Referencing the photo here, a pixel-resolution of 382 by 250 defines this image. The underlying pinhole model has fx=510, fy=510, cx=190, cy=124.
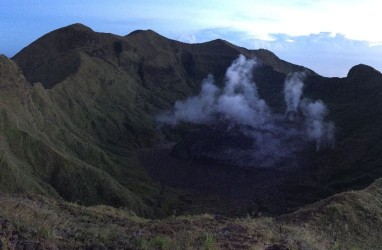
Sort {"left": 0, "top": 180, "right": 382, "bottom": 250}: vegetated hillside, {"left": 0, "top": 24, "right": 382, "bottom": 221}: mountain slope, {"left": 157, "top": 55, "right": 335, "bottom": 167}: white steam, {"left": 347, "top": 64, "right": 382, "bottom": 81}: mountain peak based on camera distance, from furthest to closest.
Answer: {"left": 347, "top": 64, "right": 382, "bottom": 81}: mountain peak, {"left": 157, "top": 55, "right": 335, "bottom": 167}: white steam, {"left": 0, "top": 24, "right": 382, "bottom": 221}: mountain slope, {"left": 0, "top": 180, "right": 382, "bottom": 250}: vegetated hillside

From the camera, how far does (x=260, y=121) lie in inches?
5517

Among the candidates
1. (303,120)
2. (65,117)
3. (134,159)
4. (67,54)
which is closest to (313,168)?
(303,120)

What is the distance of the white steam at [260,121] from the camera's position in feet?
382

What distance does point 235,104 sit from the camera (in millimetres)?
159750

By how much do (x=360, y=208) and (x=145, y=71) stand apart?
169m

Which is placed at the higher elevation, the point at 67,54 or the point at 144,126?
the point at 67,54

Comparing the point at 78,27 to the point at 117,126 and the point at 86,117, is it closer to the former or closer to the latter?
the point at 117,126

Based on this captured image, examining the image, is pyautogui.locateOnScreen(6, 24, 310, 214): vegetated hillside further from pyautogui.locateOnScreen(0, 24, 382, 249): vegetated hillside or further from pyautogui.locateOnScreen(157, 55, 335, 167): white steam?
pyautogui.locateOnScreen(157, 55, 335, 167): white steam

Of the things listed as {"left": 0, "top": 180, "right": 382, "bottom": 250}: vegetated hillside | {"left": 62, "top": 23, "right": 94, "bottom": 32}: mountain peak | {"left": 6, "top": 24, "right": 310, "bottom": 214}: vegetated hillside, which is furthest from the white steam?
{"left": 0, "top": 180, "right": 382, "bottom": 250}: vegetated hillside

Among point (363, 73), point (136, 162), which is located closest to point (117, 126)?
point (136, 162)

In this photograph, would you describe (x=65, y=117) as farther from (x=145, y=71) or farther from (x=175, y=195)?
(x=145, y=71)

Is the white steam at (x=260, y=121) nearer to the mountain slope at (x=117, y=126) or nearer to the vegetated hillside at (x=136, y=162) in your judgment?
the vegetated hillside at (x=136, y=162)

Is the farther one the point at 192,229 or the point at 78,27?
the point at 78,27

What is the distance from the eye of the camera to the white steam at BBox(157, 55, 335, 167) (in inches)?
4579
